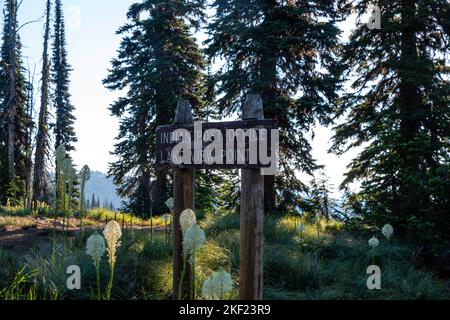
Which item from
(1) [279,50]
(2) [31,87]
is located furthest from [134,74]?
(2) [31,87]

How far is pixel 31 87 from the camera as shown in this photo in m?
23.2

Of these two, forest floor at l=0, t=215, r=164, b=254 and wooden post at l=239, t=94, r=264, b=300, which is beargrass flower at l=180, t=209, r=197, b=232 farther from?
forest floor at l=0, t=215, r=164, b=254

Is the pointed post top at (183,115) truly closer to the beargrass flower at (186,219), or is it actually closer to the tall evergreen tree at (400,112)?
the beargrass flower at (186,219)

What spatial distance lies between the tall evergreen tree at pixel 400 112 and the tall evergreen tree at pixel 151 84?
6.56 metres

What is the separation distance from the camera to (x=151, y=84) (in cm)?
1534

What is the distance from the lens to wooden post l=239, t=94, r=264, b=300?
3.72 metres

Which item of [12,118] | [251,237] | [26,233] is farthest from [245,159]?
[12,118]

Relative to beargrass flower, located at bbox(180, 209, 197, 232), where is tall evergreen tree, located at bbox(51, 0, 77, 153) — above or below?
above

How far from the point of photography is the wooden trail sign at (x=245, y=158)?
3752 mm

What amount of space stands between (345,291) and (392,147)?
636 centimetres

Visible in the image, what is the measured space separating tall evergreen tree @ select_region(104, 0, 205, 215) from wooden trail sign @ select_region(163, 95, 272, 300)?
1068cm

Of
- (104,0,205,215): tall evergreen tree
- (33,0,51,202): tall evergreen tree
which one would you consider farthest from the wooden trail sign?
(33,0,51,202): tall evergreen tree

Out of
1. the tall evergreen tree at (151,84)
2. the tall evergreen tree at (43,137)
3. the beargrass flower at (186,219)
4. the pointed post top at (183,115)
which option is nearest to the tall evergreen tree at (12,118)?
the tall evergreen tree at (43,137)

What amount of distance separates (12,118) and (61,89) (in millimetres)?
8878
